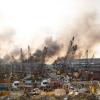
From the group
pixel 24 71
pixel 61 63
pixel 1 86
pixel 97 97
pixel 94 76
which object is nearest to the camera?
pixel 97 97

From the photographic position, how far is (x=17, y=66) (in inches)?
3243

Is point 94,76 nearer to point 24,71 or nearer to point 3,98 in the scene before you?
point 24,71

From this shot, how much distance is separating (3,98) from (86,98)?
7.84 m

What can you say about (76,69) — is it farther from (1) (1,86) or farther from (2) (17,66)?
(1) (1,86)

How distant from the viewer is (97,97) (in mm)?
32188

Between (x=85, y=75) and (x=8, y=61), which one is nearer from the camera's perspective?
(x=85, y=75)

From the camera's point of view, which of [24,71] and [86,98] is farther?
[24,71]

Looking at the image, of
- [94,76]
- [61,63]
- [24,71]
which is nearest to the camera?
[94,76]

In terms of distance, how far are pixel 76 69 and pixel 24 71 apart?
1210 centimetres

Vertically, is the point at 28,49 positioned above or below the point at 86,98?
above

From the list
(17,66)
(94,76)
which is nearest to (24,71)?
(17,66)

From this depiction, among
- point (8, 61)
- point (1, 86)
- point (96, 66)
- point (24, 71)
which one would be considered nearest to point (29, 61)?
point (8, 61)

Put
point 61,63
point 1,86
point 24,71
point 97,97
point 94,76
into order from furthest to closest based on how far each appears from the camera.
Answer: point 61,63
point 24,71
point 94,76
point 1,86
point 97,97

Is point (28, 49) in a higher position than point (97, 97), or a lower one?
higher
